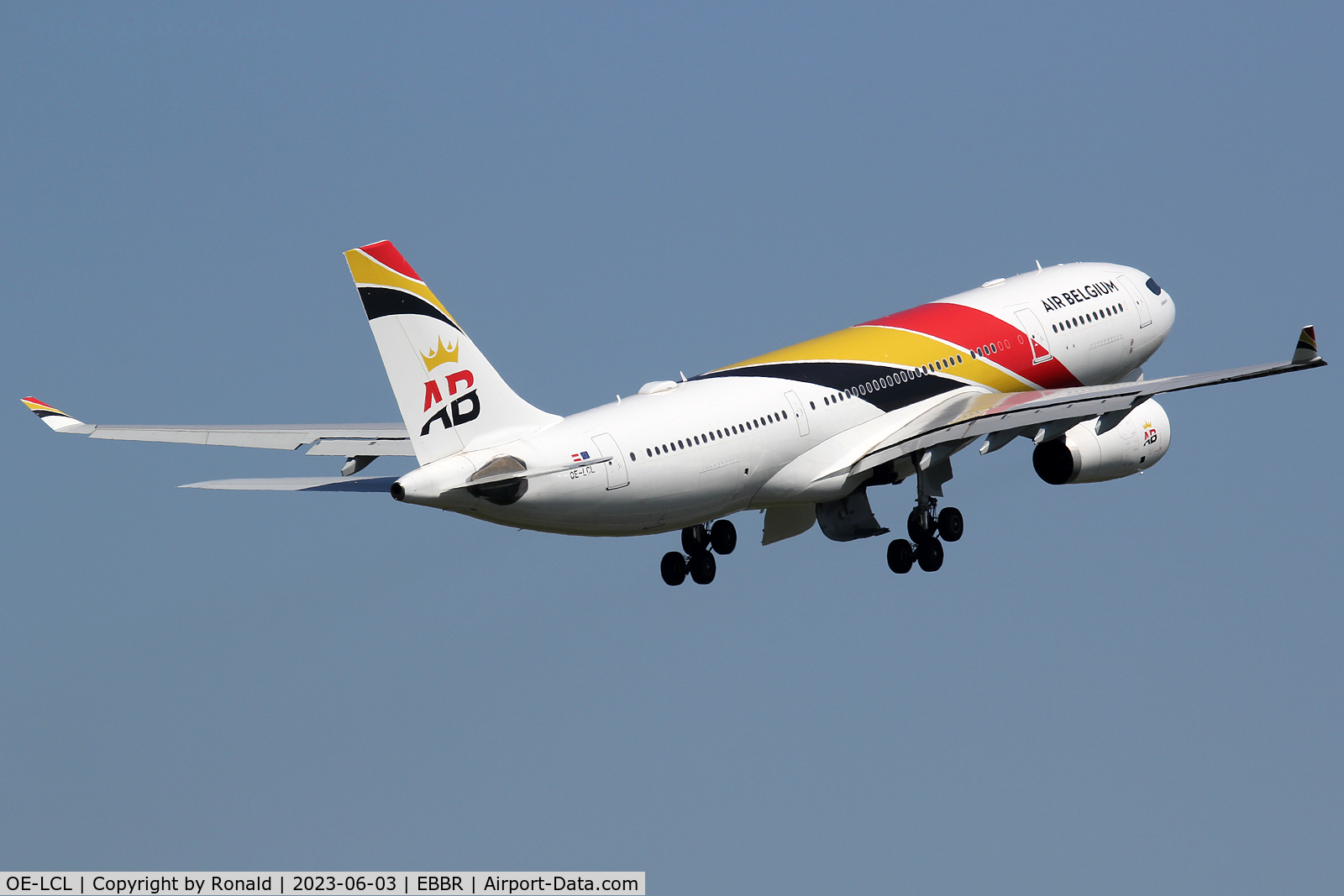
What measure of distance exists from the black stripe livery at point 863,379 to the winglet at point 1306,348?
9.68 meters

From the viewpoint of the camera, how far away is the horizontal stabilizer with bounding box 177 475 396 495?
144 feet

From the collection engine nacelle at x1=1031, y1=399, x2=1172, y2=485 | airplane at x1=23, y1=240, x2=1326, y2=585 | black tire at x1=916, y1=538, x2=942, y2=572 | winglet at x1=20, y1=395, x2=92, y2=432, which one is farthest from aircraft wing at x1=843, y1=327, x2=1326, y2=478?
winglet at x1=20, y1=395, x2=92, y2=432

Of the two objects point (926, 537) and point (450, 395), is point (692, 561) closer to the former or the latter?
point (926, 537)

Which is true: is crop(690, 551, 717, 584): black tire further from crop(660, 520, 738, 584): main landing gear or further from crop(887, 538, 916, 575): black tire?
crop(887, 538, 916, 575): black tire

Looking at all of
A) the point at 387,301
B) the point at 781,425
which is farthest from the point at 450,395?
the point at 781,425

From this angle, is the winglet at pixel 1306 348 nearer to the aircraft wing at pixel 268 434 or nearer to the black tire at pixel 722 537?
the black tire at pixel 722 537

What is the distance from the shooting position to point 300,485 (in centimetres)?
4478

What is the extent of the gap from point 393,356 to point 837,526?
12549mm

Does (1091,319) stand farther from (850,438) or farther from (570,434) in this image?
(570,434)

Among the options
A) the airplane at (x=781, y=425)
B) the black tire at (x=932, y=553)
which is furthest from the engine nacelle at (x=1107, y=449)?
the black tire at (x=932, y=553)

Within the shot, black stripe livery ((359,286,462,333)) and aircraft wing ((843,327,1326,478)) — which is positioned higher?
black stripe livery ((359,286,462,333))

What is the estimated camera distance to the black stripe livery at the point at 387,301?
41969 millimetres

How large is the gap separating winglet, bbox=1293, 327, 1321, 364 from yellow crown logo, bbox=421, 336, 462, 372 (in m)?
15.6

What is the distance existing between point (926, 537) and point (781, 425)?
16.0 ft
